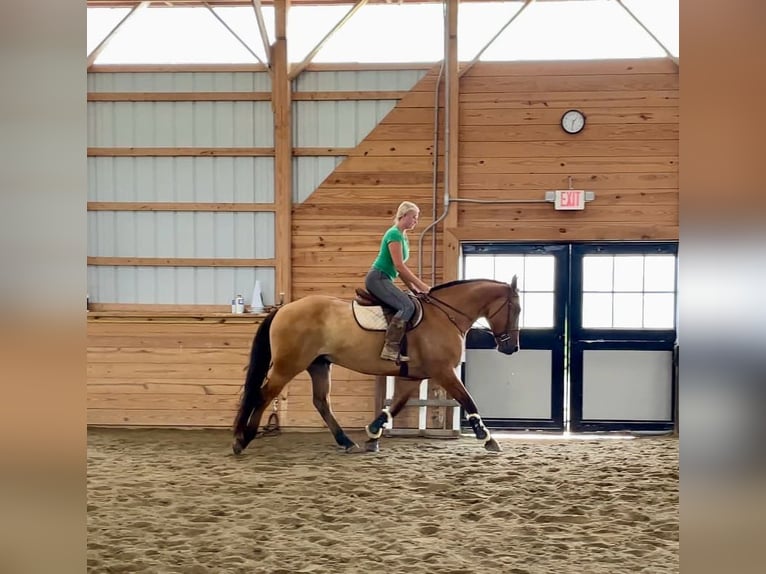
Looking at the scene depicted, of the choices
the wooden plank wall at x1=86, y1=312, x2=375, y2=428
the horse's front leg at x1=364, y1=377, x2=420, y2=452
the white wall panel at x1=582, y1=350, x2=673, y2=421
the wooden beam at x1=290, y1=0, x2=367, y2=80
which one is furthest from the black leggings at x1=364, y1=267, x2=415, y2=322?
the wooden beam at x1=290, y1=0, x2=367, y2=80

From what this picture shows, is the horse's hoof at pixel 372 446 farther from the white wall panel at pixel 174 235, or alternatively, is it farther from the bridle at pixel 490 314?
the white wall panel at pixel 174 235

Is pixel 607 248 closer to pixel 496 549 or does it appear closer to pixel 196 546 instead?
pixel 496 549

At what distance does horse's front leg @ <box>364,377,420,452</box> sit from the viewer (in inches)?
197

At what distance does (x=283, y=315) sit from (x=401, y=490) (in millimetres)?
1577

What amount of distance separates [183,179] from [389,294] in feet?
7.95

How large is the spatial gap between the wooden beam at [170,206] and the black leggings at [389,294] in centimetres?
165

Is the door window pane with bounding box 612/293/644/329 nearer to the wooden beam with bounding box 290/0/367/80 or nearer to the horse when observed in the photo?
the horse

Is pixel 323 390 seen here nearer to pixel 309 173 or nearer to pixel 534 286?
pixel 309 173

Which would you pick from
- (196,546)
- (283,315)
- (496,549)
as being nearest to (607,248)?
(283,315)

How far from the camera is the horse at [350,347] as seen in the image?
4840mm

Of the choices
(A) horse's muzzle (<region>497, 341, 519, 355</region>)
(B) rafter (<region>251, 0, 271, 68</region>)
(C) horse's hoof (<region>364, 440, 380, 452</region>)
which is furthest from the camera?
(B) rafter (<region>251, 0, 271, 68</region>)

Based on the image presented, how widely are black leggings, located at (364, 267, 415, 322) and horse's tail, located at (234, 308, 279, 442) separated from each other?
744mm

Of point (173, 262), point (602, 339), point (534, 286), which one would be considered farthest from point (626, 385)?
point (173, 262)

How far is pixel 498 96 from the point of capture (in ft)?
19.4
